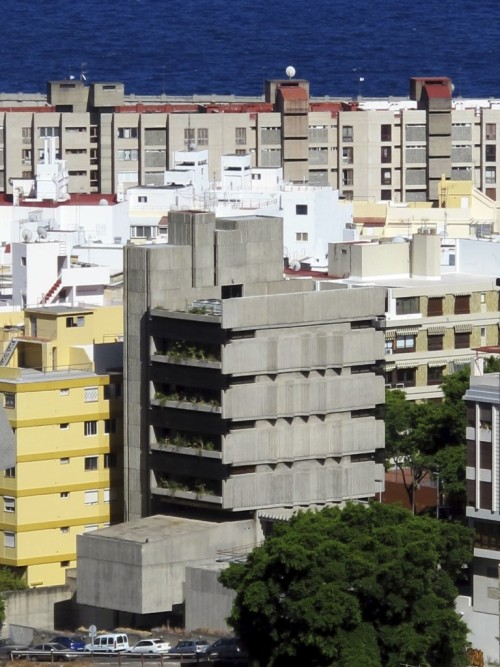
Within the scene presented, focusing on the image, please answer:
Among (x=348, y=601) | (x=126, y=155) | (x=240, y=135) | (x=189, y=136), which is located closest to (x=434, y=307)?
(x=348, y=601)

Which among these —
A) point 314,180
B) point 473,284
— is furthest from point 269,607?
point 314,180

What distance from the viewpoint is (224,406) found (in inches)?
3477

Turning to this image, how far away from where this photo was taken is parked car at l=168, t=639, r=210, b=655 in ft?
263

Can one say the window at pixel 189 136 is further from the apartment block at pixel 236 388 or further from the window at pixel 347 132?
the apartment block at pixel 236 388

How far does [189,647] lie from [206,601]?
171 inches

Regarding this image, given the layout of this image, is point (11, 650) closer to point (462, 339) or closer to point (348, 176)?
point (462, 339)

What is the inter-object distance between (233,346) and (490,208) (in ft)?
214

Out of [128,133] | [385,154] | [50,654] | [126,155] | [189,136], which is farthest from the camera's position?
[385,154]

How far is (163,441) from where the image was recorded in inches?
3575

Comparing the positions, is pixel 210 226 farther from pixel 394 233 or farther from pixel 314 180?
pixel 314 180

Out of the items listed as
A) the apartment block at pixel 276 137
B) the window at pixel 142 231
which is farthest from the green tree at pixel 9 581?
the apartment block at pixel 276 137

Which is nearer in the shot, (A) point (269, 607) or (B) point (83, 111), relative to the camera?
(A) point (269, 607)

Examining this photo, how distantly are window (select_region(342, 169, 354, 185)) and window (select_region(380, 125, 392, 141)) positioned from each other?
307 cm

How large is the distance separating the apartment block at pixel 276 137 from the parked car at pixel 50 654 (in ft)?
335
